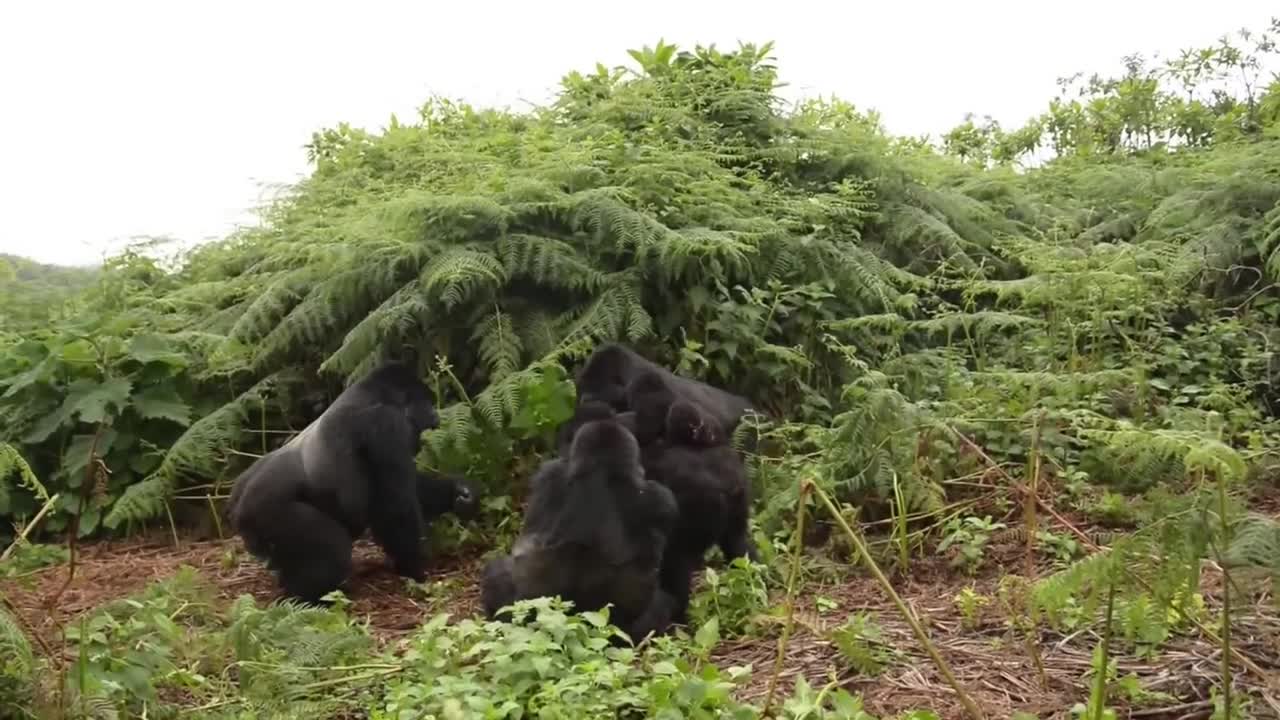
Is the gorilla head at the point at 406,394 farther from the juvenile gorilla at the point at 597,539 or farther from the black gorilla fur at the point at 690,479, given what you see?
the juvenile gorilla at the point at 597,539

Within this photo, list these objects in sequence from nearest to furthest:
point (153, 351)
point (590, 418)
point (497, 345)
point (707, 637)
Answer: point (707, 637), point (590, 418), point (497, 345), point (153, 351)

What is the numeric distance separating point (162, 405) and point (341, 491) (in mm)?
1667

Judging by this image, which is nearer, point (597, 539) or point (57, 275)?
point (597, 539)

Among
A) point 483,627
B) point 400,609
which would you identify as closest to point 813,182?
point 400,609

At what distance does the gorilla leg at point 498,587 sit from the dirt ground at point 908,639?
59cm

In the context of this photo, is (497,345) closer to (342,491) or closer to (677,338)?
(677,338)

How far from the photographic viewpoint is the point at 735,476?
3914mm

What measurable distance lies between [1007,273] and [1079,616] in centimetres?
385

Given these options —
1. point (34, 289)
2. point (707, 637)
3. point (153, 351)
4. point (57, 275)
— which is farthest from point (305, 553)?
point (57, 275)

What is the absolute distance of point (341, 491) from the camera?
4266mm

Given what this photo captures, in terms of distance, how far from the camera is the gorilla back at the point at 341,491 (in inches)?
164

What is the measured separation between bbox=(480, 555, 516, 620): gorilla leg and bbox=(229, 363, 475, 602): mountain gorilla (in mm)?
935

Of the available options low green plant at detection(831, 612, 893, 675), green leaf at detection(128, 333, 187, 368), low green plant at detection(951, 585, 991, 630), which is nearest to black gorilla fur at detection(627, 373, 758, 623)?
low green plant at detection(831, 612, 893, 675)

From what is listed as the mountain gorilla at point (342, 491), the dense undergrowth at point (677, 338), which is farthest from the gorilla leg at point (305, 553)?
the dense undergrowth at point (677, 338)
